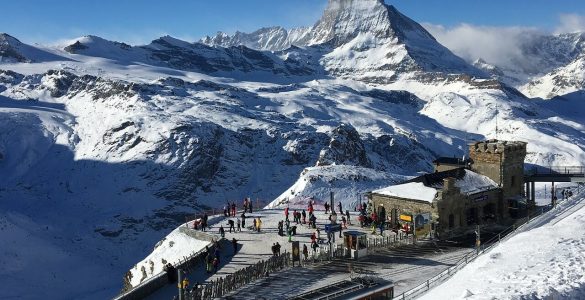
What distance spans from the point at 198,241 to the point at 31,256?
5152cm

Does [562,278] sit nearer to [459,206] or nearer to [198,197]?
[459,206]

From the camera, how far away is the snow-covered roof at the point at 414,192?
42.2m

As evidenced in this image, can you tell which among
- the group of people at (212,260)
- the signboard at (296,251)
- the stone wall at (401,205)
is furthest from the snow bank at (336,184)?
the signboard at (296,251)

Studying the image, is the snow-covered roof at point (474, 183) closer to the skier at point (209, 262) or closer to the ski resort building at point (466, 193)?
the ski resort building at point (466, 193)

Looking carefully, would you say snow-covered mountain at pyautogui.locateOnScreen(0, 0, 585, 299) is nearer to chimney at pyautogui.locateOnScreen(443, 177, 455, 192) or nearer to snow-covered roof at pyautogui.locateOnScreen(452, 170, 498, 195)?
snow-covered roof at pyautogui.locateOnScreen(452, 170, 498, 195)

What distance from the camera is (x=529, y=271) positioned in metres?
25.5

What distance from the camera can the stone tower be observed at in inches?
1833

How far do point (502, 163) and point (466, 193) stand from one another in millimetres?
5415

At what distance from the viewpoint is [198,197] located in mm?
128750

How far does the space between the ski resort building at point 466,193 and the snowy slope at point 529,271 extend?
8.15 m

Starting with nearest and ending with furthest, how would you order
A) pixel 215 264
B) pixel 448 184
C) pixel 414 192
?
1. pixel 215 264
2. pixel 448 184
3. pixel 414 192

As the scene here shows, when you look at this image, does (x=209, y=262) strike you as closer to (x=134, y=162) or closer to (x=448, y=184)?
(x=448, y=184)

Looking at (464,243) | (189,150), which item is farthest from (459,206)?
(189,150)

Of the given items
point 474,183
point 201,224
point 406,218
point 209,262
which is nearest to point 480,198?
point 474,183
